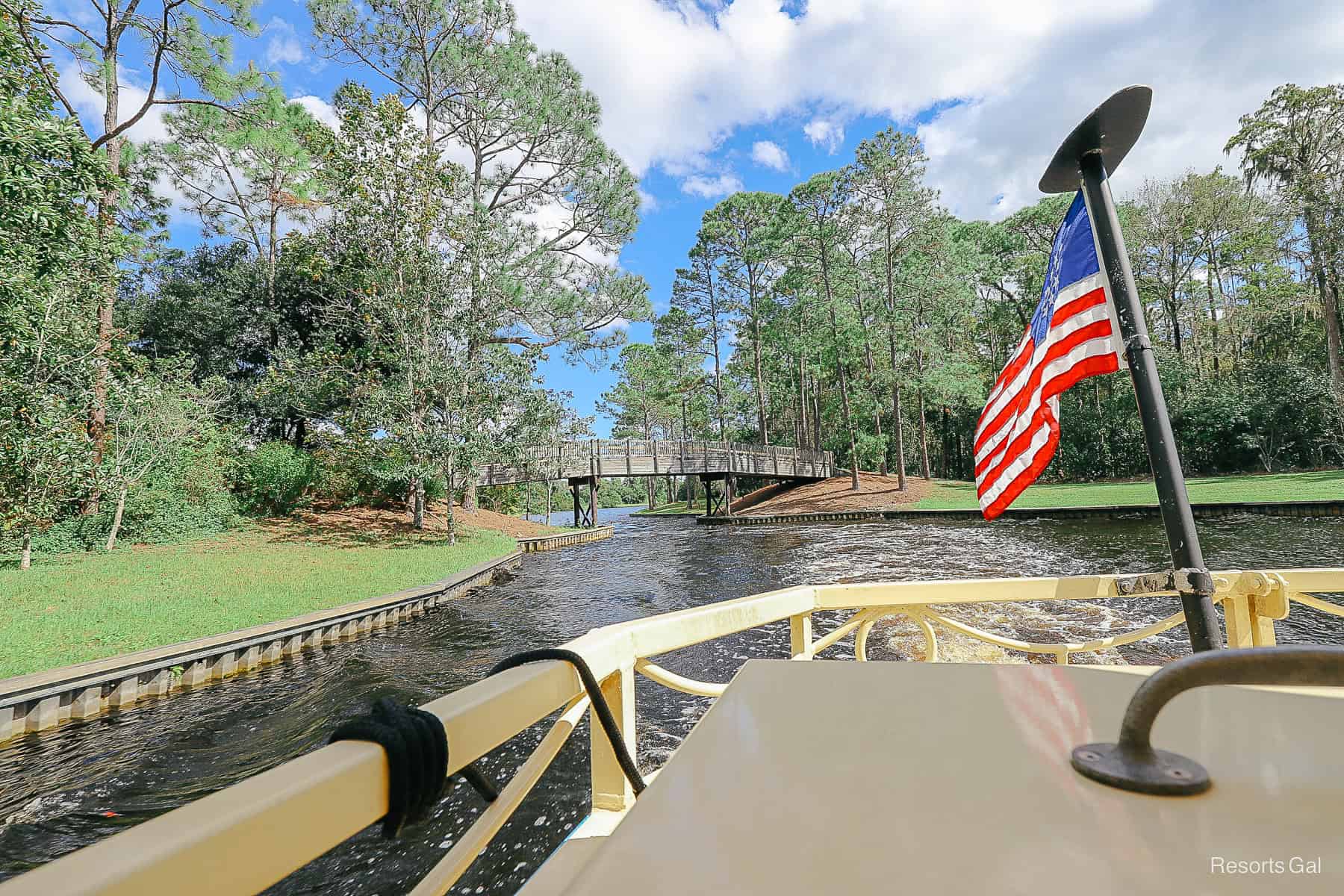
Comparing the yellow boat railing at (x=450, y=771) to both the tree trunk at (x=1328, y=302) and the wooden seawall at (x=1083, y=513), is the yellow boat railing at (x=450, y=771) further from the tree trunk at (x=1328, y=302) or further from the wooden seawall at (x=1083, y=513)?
the tree trunk at (x=1328, y=302)

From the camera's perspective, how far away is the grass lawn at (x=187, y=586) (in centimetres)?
534

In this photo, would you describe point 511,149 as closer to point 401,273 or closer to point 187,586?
point 401,273

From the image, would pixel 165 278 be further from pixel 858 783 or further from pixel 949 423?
→ pixel 949 423

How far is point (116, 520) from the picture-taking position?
32.7 ft

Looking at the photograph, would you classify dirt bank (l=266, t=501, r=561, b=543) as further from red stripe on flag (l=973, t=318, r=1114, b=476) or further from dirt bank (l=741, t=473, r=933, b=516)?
red stripe on flag (l=973, t=318, r=1114, b=476)

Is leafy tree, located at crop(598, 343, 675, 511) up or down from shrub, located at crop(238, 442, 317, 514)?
up

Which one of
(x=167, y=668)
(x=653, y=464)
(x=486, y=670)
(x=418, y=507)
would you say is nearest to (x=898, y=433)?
(x=653, y=464)

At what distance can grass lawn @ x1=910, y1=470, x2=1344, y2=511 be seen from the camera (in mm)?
14164

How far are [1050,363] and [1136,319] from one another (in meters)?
0.41

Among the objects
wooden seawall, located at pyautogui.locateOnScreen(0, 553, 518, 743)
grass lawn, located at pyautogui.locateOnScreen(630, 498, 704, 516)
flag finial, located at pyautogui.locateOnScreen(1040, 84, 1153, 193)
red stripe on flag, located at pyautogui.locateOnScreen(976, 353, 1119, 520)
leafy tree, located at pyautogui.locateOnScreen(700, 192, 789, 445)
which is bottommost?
grass lawn, located at pyautogui.locateOnScreen(630, 498, 704, 516)

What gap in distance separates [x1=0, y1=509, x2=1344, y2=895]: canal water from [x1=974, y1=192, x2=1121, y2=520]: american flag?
275 centimetres

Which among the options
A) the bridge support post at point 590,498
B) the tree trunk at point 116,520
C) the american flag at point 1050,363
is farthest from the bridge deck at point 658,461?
the american flag at point 1050,363

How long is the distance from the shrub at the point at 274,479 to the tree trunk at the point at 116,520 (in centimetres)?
363

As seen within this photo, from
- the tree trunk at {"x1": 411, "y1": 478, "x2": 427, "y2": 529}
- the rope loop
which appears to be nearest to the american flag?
the rope loop
